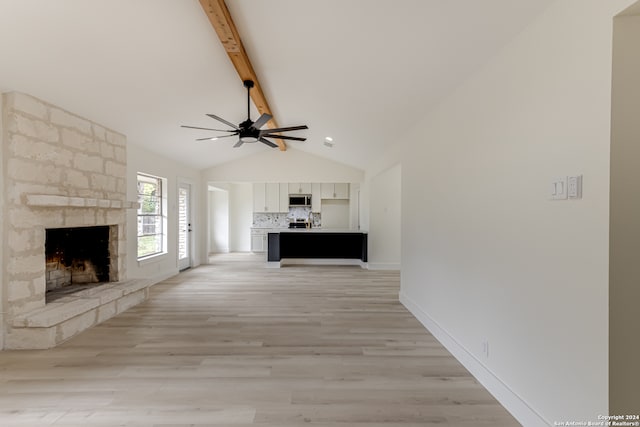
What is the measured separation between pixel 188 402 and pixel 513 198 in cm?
252

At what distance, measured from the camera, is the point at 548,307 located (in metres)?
1.62

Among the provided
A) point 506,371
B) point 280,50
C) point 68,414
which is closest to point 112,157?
point 280,50

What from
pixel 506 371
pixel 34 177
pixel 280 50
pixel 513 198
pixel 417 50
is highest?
pixel 280 50

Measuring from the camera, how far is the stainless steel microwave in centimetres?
891

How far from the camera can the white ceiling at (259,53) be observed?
2.01 m

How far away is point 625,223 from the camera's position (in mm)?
1292

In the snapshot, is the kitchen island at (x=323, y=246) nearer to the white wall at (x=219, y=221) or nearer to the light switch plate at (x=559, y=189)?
the white wall at (x=219, y=221)

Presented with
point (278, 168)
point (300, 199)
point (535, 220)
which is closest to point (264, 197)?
point (300, 199)

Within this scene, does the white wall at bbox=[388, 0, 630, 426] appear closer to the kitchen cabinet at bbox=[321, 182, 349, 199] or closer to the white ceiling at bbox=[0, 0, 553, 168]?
the white ceiling at bbox=[0, 0, 553, 168]

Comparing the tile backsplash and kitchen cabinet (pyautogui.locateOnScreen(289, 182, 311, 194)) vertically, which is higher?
kitchen cabinet (pyautogui.locateOnScreen(289, 182, 311, 194))

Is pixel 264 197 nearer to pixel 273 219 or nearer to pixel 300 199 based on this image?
pixel 273 219

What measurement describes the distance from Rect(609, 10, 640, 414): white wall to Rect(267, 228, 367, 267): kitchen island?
587 centimetres

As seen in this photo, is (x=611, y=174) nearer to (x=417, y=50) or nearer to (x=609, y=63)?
(x=609, y=63)

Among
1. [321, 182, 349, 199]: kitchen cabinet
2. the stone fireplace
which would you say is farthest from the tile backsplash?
the stone fireplace
